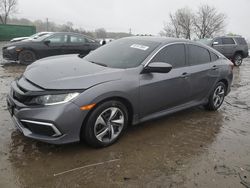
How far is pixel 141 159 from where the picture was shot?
10.6 feet

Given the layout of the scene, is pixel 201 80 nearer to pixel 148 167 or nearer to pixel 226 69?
pixel 226 69

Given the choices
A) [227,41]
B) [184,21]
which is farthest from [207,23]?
[227,41]

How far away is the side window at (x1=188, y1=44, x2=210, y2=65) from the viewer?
4.56 metres

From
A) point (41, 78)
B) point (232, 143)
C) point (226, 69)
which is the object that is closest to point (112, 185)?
point (41, 78)

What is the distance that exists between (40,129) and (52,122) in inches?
8.6

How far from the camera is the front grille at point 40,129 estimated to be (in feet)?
9.69

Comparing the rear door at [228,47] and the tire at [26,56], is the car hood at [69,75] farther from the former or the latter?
the rear door at [228,47]

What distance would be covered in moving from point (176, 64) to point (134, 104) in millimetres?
1204

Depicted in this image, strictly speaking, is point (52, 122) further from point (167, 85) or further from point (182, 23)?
point (182, 23)

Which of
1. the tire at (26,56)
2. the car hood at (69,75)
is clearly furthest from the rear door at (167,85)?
the tire at (26,56)

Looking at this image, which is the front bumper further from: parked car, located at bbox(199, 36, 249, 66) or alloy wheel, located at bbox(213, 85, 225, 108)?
parked car, located at bbox(199, 36, 249, 66)

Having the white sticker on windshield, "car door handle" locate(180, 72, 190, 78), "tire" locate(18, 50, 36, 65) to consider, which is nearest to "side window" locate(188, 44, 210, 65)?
"car door handle" locate(180, 72, 190, 78)

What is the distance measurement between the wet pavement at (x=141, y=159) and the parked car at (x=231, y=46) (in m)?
10.6

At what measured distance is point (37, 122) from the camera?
9.65ft
